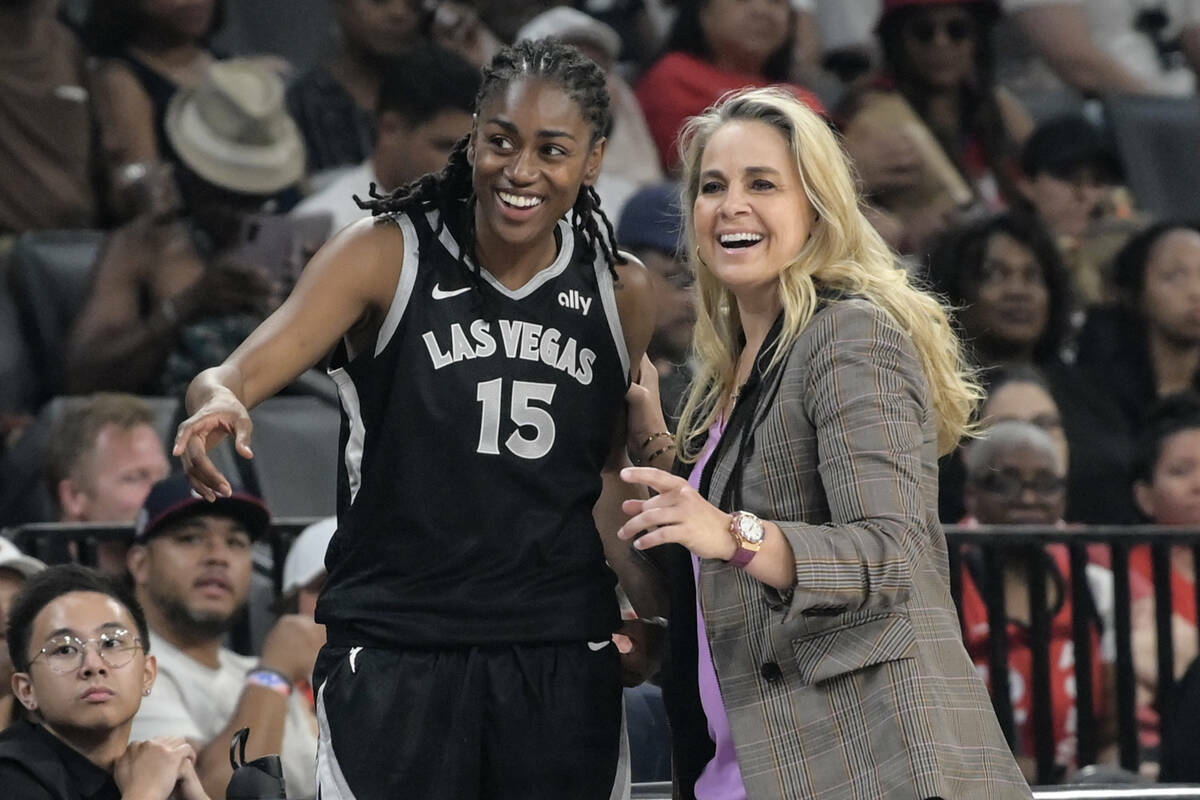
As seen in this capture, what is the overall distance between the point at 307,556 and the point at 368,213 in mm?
1490

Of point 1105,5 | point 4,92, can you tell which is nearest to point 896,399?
point 4,92

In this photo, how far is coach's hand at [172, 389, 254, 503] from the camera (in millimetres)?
2590

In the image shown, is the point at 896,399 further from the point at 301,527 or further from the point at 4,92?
the point at 4,92

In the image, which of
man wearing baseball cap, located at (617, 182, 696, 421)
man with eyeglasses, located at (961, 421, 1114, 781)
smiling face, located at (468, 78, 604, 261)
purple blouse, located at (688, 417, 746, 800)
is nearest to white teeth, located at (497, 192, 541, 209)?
smiling face, located at (468, 78, 604, 261)

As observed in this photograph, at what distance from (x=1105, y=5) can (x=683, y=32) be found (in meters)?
2.20

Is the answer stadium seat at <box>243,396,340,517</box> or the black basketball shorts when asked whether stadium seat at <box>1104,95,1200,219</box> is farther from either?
the black basketball shorts

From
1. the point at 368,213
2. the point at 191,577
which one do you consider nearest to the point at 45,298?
the point at 368,213

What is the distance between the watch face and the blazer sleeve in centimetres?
4

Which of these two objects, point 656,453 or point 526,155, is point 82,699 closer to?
point 656,453

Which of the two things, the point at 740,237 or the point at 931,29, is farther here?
the point at 931,29

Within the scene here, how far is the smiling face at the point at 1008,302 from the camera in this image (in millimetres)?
6293

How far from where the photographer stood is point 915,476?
265cm

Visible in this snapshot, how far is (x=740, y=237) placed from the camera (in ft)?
9.34

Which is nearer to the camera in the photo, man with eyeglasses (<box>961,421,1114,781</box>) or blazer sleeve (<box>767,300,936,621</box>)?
blazer sleeve (<box>767,300,936,621</box>)
